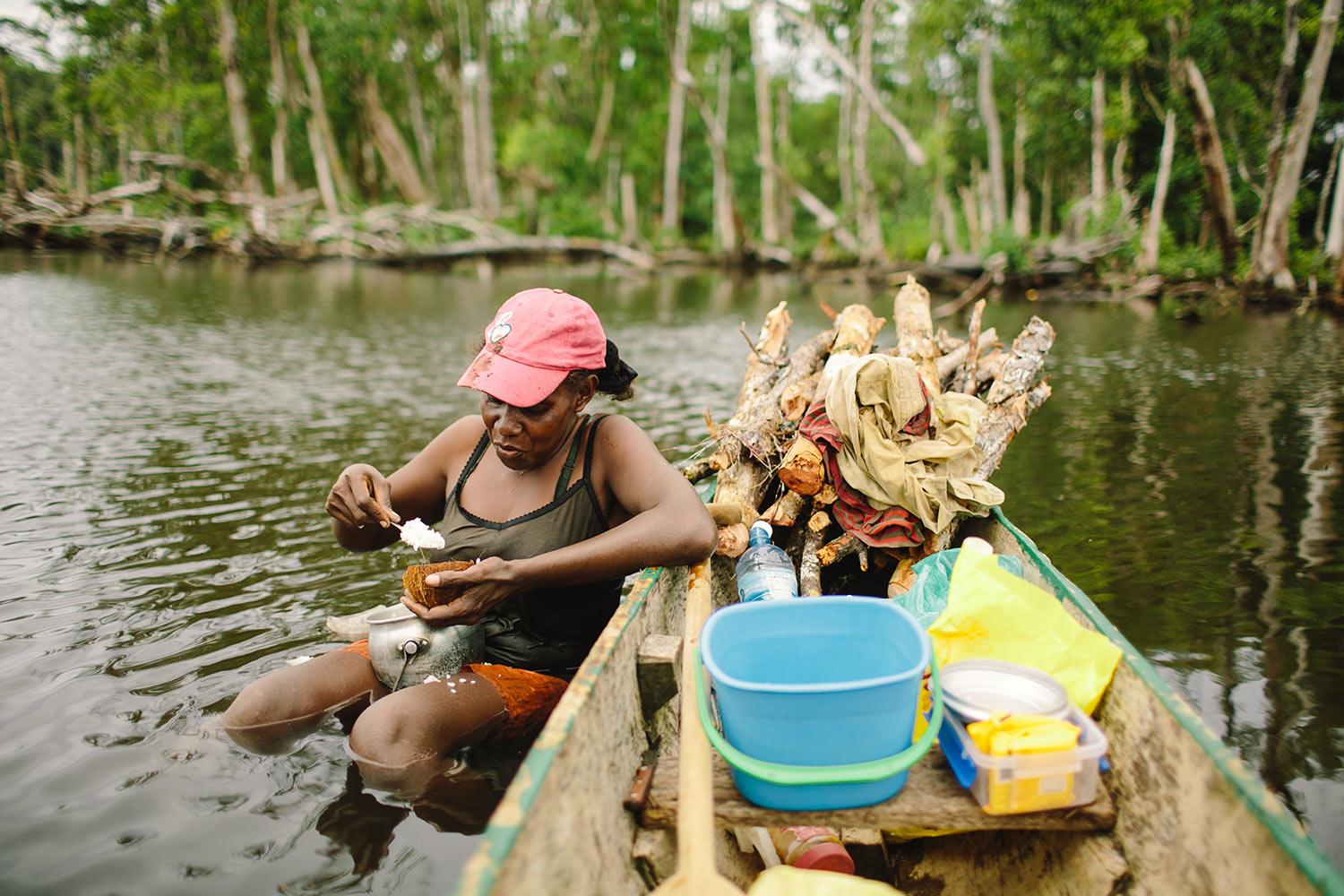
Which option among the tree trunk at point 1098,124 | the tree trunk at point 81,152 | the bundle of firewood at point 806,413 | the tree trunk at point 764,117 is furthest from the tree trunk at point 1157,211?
the tree trunk at point 81,152

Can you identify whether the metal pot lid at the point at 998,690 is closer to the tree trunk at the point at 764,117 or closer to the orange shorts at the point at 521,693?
the orange shorts at the point at 521,693

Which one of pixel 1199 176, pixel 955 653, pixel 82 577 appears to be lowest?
pixel 82 577

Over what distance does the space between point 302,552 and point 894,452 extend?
343 cm

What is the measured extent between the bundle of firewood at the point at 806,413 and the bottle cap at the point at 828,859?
138 centimetres

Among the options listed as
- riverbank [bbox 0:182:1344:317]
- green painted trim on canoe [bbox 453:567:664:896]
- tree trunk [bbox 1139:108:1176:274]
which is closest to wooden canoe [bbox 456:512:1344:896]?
green painted trim on canoe [bbox 453:567:664:896]

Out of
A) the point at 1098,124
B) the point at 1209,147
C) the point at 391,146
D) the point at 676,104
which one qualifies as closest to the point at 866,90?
the point at 1098,124

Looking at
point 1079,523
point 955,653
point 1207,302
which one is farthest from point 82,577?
point 1207,302

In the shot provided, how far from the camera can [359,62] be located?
1191 inches

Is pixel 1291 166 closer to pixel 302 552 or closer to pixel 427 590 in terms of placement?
pixel 302 552

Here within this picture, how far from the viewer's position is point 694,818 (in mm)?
1610

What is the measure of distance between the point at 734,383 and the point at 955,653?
8032 millimetres

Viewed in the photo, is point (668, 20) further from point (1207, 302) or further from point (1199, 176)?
point (1207, 302)

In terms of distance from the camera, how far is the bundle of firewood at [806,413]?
3.63 metres

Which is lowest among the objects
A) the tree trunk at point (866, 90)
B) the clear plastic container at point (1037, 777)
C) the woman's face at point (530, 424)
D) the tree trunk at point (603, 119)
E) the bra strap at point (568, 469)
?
the clear plastic container at point (1037, 777)
